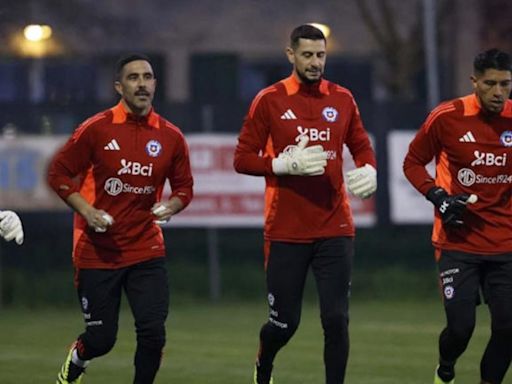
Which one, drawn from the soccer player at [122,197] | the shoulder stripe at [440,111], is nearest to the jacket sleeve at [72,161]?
the soccer player at [122,197]

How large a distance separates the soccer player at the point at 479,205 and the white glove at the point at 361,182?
0.36m

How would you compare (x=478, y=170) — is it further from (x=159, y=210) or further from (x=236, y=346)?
(x=236, y=346)

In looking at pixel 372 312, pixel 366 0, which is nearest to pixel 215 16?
Answer: pixel 366 0

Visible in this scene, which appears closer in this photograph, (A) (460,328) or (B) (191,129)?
(A) (460,328)

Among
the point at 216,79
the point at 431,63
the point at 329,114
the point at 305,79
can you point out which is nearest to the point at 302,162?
the point at 329,114

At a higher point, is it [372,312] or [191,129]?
[191,129]

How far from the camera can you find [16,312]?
19.1 m

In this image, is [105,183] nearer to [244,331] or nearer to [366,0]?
[244,331]

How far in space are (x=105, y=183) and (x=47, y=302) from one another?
30.8ft

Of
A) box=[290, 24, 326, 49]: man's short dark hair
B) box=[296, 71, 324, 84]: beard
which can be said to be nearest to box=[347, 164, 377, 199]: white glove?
box=[296, 71, 324, 84]: beard

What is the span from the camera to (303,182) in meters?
10.8

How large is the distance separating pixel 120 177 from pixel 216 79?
18.8 meters

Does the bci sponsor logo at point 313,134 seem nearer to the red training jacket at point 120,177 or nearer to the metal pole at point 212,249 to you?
the red training jacket at point 120,177

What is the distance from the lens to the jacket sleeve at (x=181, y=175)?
10.9 metres
